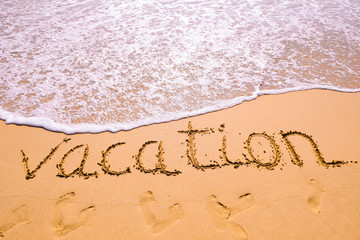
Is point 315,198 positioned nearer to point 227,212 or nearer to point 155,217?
point 227,212

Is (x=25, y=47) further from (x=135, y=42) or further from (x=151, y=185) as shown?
(x=151, y=185)

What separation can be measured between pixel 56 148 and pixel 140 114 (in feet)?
3.66

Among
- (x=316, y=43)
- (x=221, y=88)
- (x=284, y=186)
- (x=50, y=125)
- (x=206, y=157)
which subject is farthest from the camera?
(x=316, y=43)

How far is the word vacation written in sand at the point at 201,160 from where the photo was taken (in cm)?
251

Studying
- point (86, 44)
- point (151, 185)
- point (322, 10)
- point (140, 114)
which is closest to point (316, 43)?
point (322, 10)

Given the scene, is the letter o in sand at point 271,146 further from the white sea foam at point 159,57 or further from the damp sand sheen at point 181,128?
the white sea foam at point 159,57

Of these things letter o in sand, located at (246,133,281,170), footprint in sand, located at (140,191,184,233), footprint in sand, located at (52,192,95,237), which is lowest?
footprint in sand, located at (52,192,95,237)

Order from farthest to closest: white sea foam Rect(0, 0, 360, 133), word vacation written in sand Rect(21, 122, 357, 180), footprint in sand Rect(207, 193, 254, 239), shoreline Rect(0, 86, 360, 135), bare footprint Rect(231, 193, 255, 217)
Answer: white sea foam Rect(0, 0, 360, 133) < shoreline Rect(0, 86, 360, 135) < word vacation written in sand Rect(21, 122, 357, 180) < bare footprint Rect(231, 193, 255, 217) < footprint in sand Rect(207, 193, 254, 239)

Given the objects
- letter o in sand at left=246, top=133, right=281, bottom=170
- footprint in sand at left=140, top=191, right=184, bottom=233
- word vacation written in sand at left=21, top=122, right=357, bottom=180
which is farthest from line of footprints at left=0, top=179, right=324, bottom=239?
letter o in sand at left=246, top=133, right=281, bottom=170

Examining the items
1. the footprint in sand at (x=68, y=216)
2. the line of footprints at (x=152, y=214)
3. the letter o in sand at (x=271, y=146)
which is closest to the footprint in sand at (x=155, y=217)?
the line of footprints at (x=152, y=214)

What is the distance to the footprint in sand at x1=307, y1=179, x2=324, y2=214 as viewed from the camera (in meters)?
2.16

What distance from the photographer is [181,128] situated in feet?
9.68

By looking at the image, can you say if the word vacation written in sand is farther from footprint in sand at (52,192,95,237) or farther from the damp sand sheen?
footprint in sand at (52,192,95,237)

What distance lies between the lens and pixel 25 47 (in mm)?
4477
